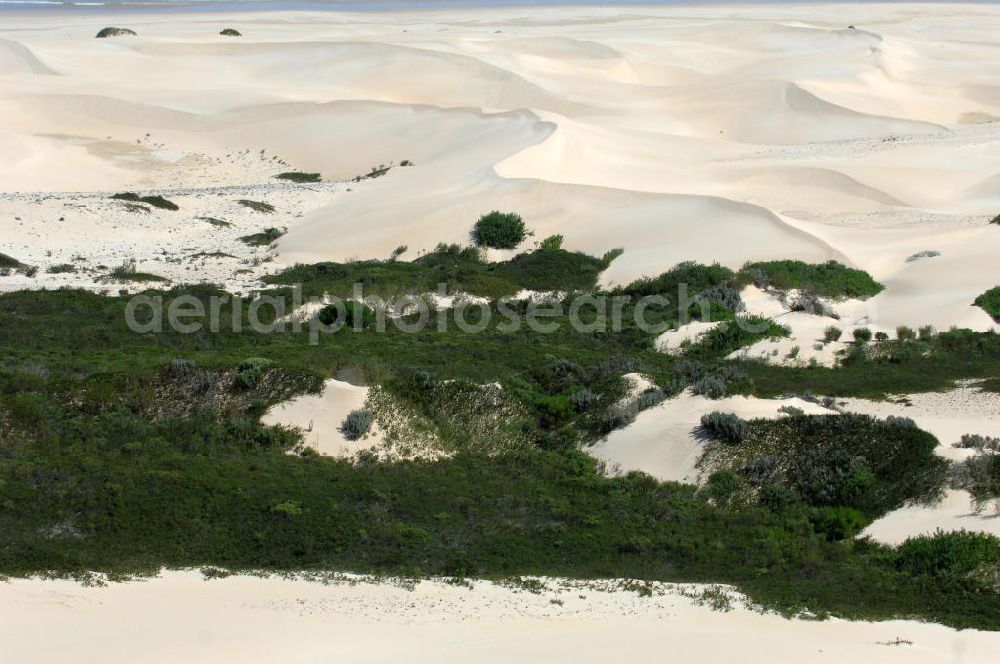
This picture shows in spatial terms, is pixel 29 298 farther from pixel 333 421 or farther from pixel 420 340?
pixel 333 421

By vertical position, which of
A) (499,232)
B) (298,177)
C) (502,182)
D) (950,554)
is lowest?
(298,177)

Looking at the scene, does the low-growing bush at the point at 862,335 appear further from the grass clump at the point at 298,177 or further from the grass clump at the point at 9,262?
the grass clump at the point at 298,177

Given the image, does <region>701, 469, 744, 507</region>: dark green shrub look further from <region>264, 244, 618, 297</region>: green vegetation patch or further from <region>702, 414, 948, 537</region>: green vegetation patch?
<region>264, 244, 618, 297</region>: green vegetation patch

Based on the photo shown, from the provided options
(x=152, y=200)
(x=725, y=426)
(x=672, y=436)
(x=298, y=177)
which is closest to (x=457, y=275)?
(x=672, y=436)

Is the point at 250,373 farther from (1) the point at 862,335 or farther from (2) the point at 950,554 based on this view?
(1) the point at 862,335

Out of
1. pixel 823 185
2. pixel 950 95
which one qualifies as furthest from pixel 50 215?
pixel 950 95

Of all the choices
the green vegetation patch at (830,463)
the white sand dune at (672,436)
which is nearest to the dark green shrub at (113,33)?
the white sand dune at (672,436)
